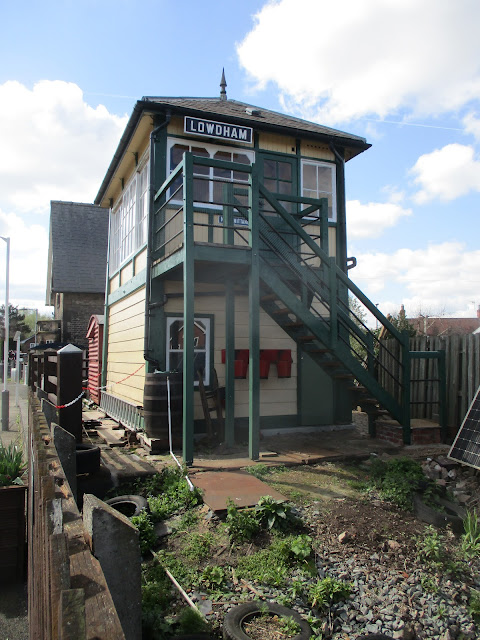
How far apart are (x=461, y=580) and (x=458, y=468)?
3247 mm

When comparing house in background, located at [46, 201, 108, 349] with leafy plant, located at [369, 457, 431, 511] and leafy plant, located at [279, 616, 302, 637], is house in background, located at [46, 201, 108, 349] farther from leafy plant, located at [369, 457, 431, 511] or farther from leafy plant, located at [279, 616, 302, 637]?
leafy plant, located at [279, 616, 302, 637]

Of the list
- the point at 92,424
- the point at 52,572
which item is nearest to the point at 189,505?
the point at 52,572

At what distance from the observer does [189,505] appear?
17.0ft

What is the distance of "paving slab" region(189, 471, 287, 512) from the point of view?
5.00 m

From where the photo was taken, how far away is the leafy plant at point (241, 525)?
434 centimetres

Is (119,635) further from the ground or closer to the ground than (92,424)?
further from the ground

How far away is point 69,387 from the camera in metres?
5.88

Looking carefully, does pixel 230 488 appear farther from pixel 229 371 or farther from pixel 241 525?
pixel 229 371

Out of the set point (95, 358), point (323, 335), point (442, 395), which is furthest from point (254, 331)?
point (95, 358)

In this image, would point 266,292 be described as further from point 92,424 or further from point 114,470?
point 92,424

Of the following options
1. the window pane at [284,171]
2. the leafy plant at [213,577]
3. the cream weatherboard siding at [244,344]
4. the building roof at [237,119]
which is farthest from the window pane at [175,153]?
the leafy plant at [213,577]

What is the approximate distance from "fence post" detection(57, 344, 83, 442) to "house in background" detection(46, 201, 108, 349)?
62.7ft

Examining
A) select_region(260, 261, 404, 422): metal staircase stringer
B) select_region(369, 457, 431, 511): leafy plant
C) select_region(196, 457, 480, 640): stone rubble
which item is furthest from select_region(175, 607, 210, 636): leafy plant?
select_region(260, 261, 404, 422): metal staircase stringer

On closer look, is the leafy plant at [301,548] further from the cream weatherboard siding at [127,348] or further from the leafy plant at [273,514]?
the cream weatherboard siding at [127,348]
